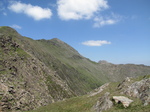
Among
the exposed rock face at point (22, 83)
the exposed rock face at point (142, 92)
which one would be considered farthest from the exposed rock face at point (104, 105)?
the exposed rock face at point (22, 83)

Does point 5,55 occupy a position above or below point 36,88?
above

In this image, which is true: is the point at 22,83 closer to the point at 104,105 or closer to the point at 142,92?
the point at 104,105

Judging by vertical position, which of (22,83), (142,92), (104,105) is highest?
(142,92)

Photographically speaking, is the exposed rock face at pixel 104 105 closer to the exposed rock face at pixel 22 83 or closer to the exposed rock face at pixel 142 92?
the exposed rock face at pixel 142 92

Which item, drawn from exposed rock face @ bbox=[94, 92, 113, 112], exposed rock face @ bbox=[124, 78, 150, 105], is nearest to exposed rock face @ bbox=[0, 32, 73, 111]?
exposed rock face @ bbox=[94, 92, 113, 112]

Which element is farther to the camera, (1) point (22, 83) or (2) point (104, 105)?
(1) point (22, 83)

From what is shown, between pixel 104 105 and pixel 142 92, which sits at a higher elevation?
pixel 142 92

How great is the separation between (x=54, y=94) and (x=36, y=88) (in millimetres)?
20069

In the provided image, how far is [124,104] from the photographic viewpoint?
77.4ft

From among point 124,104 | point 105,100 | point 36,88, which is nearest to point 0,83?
point 36,88

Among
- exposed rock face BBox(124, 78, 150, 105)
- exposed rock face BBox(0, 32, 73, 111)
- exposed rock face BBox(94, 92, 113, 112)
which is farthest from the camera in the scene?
exposed rock face BBox(0, 32, 73, 111)

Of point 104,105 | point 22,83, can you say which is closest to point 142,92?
point 104,105

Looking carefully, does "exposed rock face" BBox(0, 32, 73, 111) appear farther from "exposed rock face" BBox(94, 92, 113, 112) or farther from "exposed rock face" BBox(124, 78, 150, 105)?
"exposed rock face" BBox(124, 78, 150, 105)

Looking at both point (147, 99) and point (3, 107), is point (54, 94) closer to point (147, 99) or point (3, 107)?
point (3, 107)
